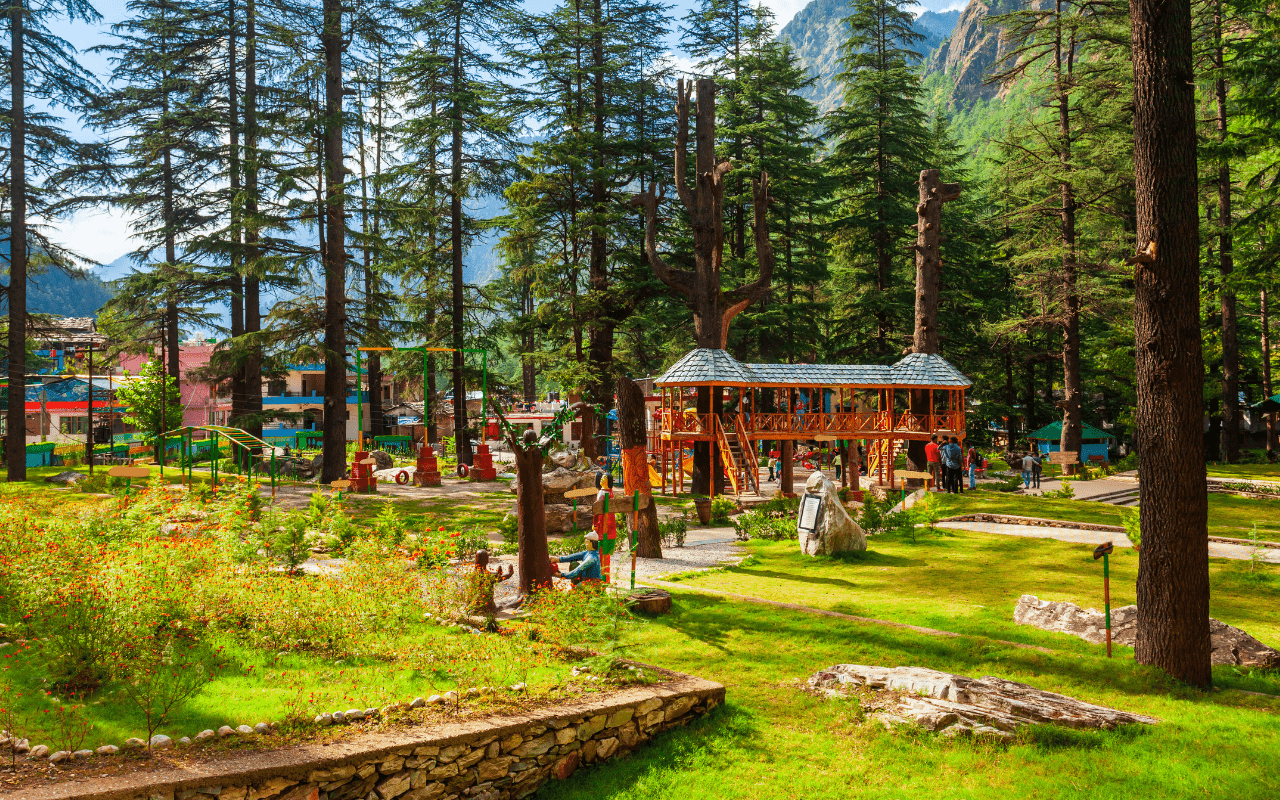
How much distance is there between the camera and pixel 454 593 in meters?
8.71

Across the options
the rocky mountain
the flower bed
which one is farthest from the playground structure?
the rocky mountain

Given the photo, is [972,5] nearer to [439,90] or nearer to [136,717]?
[439,90]

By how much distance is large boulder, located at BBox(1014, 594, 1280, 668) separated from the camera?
7.49 metres

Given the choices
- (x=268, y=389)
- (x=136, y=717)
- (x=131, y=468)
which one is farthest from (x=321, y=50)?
(x=268, y=389)

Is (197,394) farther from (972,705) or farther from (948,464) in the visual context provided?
(972,705)

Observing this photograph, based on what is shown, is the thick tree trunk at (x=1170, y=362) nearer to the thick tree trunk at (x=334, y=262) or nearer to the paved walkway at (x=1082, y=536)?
the paved walkway at (x=1082, y=536)

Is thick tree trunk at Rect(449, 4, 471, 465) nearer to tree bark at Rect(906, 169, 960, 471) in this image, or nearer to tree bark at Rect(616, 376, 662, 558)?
tree bark at Rect(616, 376, 662, 558)

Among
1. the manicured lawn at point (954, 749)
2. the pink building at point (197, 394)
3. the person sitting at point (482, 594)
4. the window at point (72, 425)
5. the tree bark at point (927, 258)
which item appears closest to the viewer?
the manicured lawn at point (954, 749)

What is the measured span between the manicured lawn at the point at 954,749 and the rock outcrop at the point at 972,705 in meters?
0.13

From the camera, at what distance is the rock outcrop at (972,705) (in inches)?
240

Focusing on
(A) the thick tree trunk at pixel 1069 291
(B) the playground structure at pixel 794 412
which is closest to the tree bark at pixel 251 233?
(B) the playground structure at pixel 794 412

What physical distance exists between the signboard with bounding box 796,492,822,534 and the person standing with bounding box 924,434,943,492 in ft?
31.4

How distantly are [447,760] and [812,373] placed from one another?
68.6 feet

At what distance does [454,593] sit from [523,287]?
27996 mm
